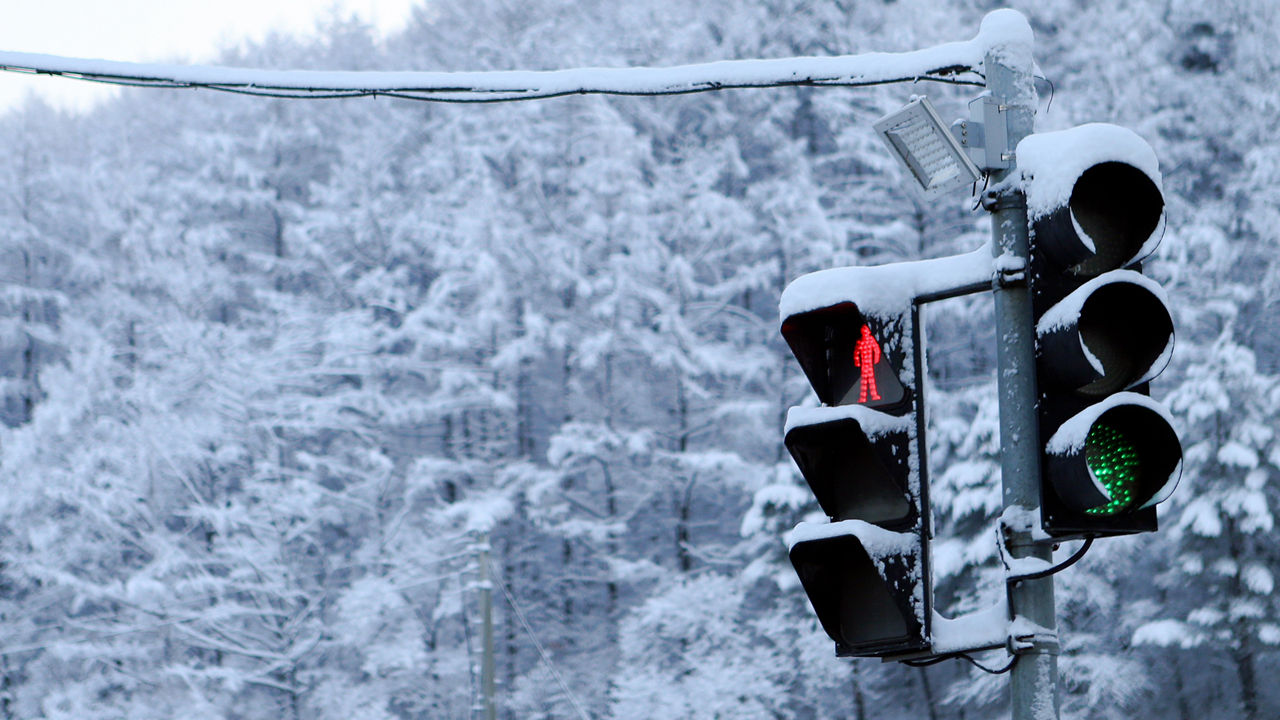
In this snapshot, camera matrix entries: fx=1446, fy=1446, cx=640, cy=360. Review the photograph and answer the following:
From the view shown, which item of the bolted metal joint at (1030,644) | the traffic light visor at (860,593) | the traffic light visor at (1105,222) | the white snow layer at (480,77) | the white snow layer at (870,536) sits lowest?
the bolted metal joint at (1030,644)

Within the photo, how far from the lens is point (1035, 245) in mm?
3465

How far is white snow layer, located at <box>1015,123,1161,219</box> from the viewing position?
3316 millimetres

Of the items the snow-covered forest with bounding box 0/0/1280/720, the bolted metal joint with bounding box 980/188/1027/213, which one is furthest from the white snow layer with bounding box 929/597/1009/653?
the snow-covered forest with bounding box 0/0/1280/720

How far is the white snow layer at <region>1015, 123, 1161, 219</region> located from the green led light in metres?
0.54

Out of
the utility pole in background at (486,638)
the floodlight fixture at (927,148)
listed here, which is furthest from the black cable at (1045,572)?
the utility pole in background at (486,638)

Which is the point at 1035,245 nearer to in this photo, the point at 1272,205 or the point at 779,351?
the point at 1272,205

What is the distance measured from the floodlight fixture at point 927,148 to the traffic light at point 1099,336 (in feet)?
1.53

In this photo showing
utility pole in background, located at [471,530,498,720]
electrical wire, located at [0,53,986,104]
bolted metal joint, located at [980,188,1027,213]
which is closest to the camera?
bolted metal joint, located at [980,188,1027,213]

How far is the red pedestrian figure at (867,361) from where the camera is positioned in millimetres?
3768

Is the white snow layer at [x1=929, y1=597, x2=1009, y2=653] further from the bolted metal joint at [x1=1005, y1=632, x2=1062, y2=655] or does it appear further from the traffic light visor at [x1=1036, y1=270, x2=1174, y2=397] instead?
the traffic light visor at [x1=1036, y1=270, x2=1174, y2=397]

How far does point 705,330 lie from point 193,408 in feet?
40.8

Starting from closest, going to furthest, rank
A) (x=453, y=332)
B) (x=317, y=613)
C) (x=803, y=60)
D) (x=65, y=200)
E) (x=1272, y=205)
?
(x=803, y=60) → (x=1272, y=205) → (x=317, y=613) → (x=453, y=332) → (x=65, y=200)

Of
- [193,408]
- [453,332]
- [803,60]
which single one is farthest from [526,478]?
[803,60]

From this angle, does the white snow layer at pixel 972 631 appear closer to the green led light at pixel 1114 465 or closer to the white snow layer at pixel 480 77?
the green led light at pixel 1114 465
